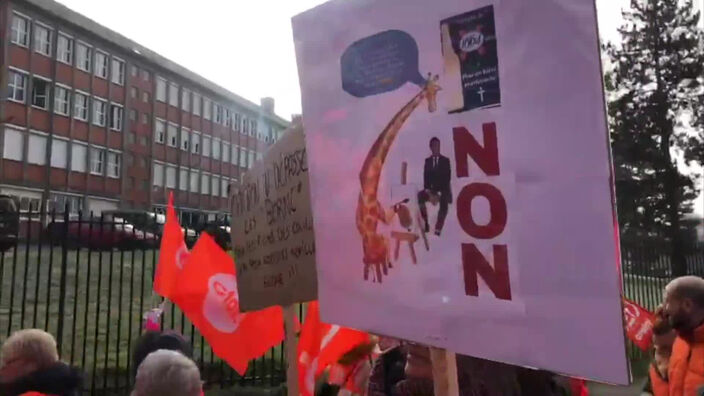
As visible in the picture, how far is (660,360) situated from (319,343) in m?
1.90

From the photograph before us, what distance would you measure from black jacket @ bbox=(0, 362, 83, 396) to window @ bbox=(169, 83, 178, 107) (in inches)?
2155

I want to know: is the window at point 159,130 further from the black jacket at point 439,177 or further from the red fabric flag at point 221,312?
the black jacket at point 439,177

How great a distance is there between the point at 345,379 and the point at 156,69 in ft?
174

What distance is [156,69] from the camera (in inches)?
2087

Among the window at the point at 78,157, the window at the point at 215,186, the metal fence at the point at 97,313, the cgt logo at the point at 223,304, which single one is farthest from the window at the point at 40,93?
the cgt logo at the point at 223,304

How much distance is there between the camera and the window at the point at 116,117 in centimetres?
4788

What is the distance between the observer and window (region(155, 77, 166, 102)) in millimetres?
53416

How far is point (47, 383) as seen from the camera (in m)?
3.01

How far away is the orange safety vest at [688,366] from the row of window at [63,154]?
39.7m

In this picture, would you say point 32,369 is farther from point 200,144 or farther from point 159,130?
point 200,144

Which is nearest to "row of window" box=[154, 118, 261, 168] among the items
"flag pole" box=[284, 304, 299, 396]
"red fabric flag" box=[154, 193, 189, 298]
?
"red fabric flag" box=[154, 193, 189, 298]

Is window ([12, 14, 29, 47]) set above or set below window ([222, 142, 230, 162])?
above

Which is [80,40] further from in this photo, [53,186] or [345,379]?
[345,379]

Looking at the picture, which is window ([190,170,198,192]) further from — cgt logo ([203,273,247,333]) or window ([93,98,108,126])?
cgt logo ([203,273,247,333])
